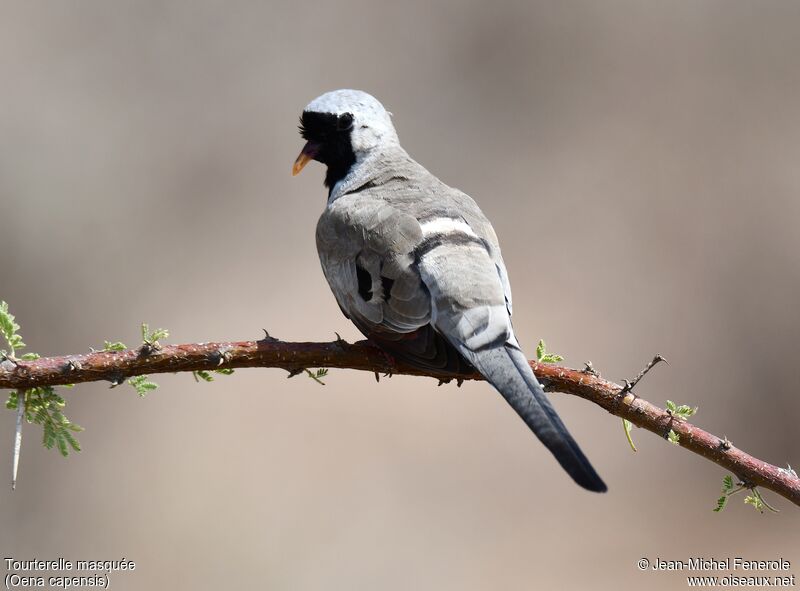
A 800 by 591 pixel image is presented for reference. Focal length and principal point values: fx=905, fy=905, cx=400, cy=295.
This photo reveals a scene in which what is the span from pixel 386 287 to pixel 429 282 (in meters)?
0.24

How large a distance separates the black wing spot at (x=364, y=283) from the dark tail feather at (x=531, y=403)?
67 cm

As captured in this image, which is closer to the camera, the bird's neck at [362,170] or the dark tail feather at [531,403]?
the dark tail feather at [531,403]

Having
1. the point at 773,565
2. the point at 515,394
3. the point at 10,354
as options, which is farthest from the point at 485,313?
the point at 773,565

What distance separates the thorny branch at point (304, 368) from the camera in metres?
3.11

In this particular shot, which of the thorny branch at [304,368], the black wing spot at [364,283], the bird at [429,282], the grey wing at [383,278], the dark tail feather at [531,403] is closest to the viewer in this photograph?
the dark tail feather at [531,403]

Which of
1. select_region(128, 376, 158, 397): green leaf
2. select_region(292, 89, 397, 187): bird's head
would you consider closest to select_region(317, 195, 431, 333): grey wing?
select_region(292, 89, 397, 187): bird's head

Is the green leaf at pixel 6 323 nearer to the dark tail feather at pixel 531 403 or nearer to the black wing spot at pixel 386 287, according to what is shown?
the black wing spot at pixel 386 287

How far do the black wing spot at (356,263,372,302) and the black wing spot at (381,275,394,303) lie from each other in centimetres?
10

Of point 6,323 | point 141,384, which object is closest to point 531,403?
point 141,384

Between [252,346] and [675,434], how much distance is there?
1599 millimetres

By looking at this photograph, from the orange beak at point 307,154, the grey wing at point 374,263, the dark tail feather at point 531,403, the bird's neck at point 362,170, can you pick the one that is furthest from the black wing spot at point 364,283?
the orange beak at point 307,154

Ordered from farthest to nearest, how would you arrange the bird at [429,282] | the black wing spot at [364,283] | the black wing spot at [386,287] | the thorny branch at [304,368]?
the black wing spot at [364,283] → the black wing spot at [386,287] → the bird at [429,282] → the thorny branch at [304,368]

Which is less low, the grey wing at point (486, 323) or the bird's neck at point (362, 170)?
the bird's neck at point (362, 170)

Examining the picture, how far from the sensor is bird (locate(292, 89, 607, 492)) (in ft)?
11.1
